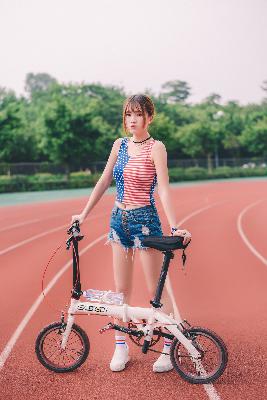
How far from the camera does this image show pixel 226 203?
30750 millimetres

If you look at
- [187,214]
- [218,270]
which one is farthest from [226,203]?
[218,270]

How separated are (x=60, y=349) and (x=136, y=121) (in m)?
1.97

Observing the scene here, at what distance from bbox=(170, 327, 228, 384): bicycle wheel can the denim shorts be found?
811 mm

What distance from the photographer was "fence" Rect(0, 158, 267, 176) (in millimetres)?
49781

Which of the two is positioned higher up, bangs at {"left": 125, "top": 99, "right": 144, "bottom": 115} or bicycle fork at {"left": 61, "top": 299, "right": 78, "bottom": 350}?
bangs at {"left": 125, "top": 99, "right": 144, "bottom": 115}

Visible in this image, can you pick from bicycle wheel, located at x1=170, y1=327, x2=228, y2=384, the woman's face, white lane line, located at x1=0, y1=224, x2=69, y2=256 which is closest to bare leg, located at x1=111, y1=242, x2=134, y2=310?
bicycle wheel, located at x1=170, y1=327, x2=228, y2=384

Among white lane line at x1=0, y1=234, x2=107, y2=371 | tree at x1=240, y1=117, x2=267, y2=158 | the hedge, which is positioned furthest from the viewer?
tree at x1=240, y1=117, x2=267, y2=158

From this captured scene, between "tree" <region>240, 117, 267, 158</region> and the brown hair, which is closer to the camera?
the brown hair

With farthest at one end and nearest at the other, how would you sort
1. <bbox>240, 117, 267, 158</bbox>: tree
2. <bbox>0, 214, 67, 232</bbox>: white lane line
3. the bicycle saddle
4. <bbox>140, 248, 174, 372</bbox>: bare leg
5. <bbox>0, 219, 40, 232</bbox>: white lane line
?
<bbox>240, 117, 267, 158</bbox>: tree, <bbox>0, 214, 67, 232</bbox>: white lane line, <bbox>0, 219, 40, 232</bbox>: white lane line, <bbox>140, 248, 174, 372</bbox>: bare leg, the bicycle saddle

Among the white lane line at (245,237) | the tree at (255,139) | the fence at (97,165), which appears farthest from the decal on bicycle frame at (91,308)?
the tree at (255,139)

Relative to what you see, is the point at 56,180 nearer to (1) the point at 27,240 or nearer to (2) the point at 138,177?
(1) the point at 27,240

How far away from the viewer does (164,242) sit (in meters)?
4.55

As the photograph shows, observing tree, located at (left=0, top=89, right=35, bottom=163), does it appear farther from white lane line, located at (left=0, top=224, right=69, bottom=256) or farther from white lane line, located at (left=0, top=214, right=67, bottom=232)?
white lane line, located at (left=0, top=224, right=69, bottom=256)

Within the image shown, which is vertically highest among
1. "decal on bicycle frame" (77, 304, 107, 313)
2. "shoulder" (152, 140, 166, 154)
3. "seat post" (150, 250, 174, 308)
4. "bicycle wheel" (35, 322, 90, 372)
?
"shoulder" (152, 140, 166, 154)
